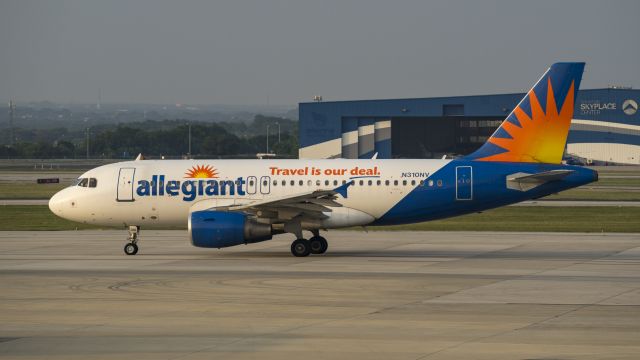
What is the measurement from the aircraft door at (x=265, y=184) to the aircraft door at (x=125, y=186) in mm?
4566

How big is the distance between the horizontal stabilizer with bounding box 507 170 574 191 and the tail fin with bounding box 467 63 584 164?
810 millimetres

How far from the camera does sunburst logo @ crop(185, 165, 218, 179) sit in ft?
118

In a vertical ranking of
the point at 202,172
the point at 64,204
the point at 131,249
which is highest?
the point at 202,172

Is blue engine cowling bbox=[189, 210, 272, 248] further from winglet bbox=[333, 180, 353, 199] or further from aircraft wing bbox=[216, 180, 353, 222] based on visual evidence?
winglet bbox=[333, 180, 353, 199]

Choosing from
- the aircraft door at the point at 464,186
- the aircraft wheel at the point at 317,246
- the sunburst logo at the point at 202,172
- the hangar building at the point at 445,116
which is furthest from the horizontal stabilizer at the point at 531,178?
the hangar building at the point at 445,116

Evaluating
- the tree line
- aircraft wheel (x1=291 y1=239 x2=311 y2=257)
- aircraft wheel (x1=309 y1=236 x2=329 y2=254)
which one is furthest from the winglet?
the tree line

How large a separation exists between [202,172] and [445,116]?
268 feet

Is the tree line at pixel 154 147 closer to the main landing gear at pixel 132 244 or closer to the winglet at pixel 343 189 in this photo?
the main landing gear at pixel 132 244

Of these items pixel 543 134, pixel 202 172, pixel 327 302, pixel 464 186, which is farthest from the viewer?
pixel 202 172

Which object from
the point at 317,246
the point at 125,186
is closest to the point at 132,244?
the point at 125,186

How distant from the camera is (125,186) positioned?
36.1 metres

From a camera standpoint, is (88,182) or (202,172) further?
(88,182)

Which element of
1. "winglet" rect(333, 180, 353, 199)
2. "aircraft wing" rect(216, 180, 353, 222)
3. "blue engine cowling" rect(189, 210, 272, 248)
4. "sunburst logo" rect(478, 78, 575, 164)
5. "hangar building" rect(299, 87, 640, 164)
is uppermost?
"hangar building" rect(299, 87, 640, 164)

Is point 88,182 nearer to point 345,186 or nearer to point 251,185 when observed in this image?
point 251,185
